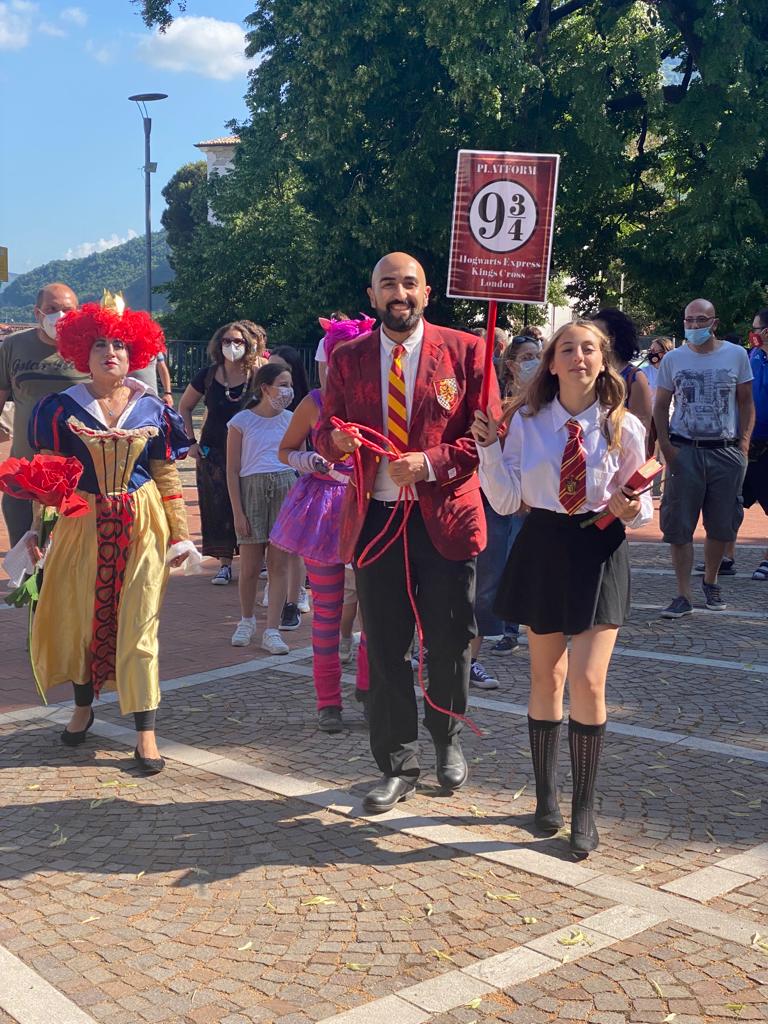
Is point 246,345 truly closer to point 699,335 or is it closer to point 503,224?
point 699,335

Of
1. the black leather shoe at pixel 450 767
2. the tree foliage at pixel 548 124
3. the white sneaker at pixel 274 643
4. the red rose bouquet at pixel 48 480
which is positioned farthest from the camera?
the tree foliage at pixel 548 124

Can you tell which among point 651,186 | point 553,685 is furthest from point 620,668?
point 651,186

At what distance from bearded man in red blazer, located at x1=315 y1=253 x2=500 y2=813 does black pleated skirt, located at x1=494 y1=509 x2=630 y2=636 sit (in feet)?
1.22

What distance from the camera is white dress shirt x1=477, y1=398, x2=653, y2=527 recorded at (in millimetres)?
4453

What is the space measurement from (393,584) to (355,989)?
183 cm

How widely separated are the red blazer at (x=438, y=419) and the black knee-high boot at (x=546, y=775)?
747 mm

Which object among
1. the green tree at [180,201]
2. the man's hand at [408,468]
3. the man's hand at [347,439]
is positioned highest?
the green tree at [180,201]

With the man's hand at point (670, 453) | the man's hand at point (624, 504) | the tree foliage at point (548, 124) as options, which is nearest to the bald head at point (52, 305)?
the man's hand at point (624, 504)

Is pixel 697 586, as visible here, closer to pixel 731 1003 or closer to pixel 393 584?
pixel 393 584

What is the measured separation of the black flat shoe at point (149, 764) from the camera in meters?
5.39

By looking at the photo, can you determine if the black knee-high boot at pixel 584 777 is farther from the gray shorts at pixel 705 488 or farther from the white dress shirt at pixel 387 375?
the gray shorts at pixel 705 488

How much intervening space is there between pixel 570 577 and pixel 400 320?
1.20 meters

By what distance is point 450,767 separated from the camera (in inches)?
200

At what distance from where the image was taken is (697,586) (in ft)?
33.5
